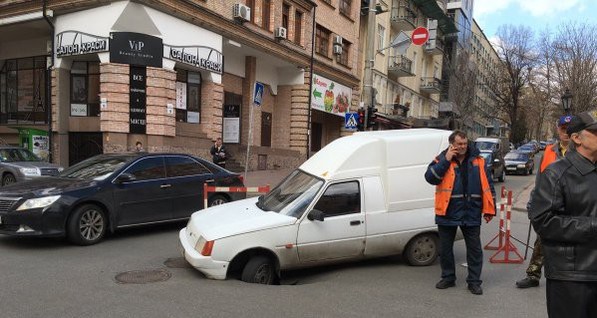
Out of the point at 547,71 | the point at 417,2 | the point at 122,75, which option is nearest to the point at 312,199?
the point at 122,75

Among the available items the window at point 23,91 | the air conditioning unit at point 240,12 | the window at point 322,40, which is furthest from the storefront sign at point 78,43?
the window at point 322,40

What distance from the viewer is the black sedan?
7.09 meters

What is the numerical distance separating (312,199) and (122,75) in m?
12.3

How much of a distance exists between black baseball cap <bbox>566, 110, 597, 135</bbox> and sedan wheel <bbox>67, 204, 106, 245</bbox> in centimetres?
681

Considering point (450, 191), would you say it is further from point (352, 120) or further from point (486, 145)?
point (486, 145)

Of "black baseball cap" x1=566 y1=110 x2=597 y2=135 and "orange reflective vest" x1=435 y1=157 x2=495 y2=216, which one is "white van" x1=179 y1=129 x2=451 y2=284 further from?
"black baseball cap" x1=566 y1=110 x2=597 y2=135

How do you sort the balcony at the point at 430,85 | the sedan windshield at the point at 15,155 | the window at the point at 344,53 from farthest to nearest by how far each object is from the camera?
the balcony at the point at 430,85, the window at the point at 344,53, the sedan windshield at the point at 15,155

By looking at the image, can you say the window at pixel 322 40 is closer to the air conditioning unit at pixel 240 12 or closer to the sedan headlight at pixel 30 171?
the air conditioning unit at pixel 240 12

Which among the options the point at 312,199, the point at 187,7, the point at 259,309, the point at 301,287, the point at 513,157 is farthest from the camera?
the point at 513,157

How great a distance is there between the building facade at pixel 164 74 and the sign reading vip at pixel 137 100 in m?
0.03

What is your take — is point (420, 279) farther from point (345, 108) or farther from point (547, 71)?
point (547, 71)

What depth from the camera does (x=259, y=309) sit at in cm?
464

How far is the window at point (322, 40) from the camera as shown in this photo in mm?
28022

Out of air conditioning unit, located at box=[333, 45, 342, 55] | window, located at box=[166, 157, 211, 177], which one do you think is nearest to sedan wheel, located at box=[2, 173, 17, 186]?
window, located at box=[166, 157, 211, 177]
